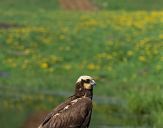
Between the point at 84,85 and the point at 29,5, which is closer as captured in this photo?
the point at 84,85

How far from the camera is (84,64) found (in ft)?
101

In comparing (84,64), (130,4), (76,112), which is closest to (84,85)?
(76,112)

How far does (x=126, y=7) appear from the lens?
187 feet

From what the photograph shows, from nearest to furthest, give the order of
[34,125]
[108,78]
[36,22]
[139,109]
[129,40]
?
[34,125], [139,109], [108,78], [129,40], [36,22]

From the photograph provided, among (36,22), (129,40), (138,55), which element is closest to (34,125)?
(138,55)

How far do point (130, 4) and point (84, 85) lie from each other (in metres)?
46.2

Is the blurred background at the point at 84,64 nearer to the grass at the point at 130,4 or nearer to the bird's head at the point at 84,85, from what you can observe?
the bird's head at the point at 84,85

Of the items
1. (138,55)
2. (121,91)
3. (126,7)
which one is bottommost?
(121,91)

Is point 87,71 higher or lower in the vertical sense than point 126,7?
lower

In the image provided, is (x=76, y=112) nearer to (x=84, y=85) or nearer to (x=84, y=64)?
(x=84, y=85)

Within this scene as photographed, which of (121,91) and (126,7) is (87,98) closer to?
(121,91)

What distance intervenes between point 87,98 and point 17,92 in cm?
1455

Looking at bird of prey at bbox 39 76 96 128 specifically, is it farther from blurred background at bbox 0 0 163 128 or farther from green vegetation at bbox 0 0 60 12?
green vegetation at bbox 0 0 60 12

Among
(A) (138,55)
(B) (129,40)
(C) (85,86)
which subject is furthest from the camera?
(B) (129,40)
